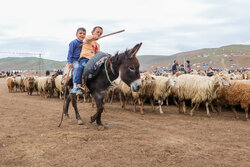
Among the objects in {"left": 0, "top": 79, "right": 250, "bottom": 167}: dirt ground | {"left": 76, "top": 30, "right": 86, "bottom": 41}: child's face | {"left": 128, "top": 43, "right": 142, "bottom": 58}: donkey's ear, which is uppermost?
{"left": 76, "top": 30, "right": 86, "bottom": 41}: child's face

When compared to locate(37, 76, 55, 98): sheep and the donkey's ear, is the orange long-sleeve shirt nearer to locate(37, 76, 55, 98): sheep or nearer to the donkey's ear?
the donkey's ear

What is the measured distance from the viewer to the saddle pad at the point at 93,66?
5.57 meters

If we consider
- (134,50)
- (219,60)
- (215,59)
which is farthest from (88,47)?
(215,59)

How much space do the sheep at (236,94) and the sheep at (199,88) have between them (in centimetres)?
40

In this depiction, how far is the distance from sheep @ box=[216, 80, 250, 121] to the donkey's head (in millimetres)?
5885

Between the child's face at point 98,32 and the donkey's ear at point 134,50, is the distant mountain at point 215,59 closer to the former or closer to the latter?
the child's face at point 98,32

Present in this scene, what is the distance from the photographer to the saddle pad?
18.3ft

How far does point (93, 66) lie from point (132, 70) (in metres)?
1.16

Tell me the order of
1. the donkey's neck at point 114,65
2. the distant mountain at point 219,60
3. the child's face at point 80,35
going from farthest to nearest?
the distant mountain at point 219,60
the child's face at point 80,35
the donkey's neck at point 114,65

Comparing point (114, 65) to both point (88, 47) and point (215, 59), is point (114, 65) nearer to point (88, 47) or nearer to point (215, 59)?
point (88, 47)

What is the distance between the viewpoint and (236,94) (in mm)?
8977

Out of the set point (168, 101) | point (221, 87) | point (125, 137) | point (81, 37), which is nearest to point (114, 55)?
point (81, 37)


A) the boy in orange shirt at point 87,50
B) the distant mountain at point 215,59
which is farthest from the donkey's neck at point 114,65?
the distant mountain at point 215,59

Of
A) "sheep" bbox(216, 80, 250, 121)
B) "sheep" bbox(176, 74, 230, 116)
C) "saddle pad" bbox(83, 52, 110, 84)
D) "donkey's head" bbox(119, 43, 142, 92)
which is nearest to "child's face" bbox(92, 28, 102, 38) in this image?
"saddle pad" bbox(83, 52, 110, 84)
